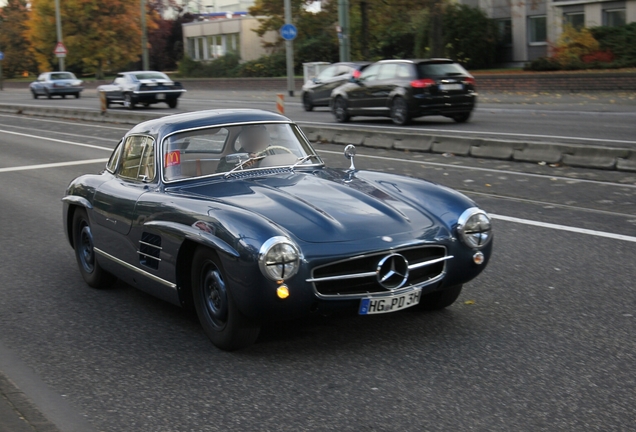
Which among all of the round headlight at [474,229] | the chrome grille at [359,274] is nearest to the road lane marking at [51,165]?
the round headlight at [474,229]

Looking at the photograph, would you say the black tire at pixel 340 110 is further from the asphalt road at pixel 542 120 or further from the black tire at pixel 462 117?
the black tire at pixel 462 117

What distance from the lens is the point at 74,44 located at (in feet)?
237

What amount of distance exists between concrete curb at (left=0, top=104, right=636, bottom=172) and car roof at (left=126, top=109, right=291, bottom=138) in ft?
23.6

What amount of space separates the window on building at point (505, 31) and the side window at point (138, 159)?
39.3m

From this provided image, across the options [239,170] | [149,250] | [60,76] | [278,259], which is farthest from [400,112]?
[60,76]

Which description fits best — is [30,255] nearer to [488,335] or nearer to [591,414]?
[488,335]

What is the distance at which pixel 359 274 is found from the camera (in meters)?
5.14

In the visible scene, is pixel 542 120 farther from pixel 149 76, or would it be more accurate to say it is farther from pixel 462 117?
pixel 149 76

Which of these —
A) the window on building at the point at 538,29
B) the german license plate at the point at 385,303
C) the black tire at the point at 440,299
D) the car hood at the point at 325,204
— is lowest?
the black tire at the point at 440,299

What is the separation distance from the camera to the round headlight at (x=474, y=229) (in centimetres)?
557

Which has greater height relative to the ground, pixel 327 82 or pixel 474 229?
pixel 327 82

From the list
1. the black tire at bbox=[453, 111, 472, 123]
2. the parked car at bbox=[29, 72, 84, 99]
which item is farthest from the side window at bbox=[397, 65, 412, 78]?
the parked car at bbox=[29, 72, 84, 99]

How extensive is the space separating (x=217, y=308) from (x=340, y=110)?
17890 mm

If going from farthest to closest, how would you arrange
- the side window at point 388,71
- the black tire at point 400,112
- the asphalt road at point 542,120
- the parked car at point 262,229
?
the side window at point 388,71 < the black tire at point 400,112 < the asphalt road at point 542,120 < the parked car at point 262,229
